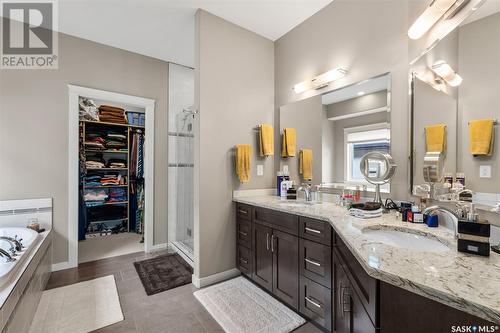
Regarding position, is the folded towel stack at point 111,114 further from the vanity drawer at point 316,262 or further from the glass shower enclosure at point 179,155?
the vanity drawer at point 316,262

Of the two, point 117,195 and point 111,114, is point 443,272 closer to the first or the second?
point 111,114

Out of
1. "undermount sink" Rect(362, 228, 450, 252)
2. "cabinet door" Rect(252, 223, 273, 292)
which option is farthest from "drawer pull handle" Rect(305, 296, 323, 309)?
"undermount sink" Rect(362, 228, 450, 252)

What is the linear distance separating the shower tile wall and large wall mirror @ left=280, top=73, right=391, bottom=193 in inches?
63.7

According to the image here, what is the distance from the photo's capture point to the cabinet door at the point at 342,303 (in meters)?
1.22

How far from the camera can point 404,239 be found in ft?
4.29

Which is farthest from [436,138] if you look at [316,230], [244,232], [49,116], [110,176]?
[110,176]

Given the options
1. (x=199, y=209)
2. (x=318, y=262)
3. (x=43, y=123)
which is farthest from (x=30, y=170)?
(x=318, y=262)

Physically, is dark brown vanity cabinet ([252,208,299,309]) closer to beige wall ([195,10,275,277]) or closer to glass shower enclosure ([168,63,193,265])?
beige wall ([195,10,275,277])

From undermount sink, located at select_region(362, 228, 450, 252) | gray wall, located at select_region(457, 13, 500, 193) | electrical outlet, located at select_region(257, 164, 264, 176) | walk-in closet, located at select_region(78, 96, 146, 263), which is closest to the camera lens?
gray wall, located at select_region(457, 13, 500, 193)

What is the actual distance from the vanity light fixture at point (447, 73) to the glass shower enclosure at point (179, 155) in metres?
2.66

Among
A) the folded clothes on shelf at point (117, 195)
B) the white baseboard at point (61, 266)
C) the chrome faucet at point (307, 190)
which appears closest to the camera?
the chrome faucet at point (307, 190)

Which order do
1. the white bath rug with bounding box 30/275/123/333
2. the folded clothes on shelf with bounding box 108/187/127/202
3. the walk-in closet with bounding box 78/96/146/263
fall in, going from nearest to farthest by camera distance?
the white bath rug with bounding box 30/275/123/333 < the walk-in closet with bounding box 78/96/146/263 < the folded clothes on shelf with bounding box 108/187/127/202

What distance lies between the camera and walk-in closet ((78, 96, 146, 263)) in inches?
145
